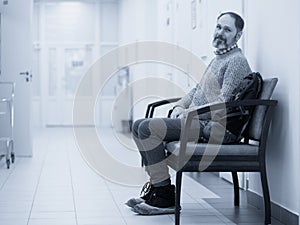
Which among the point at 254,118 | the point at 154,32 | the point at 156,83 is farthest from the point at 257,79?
the point at 154,32

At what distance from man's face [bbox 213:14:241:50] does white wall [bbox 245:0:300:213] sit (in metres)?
0.19

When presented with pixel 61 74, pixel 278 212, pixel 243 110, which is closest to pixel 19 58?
pixel 243 110

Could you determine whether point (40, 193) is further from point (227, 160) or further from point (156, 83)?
point (156, 83)

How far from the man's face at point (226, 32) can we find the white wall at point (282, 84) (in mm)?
194

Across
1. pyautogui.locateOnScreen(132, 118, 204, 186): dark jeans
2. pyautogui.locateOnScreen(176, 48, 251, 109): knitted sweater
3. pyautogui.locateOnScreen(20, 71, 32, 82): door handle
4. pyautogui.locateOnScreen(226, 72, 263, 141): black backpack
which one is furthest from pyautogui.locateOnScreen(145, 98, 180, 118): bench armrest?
pyautogui.locateOnScreen(20, 71, 32, 82): door handle

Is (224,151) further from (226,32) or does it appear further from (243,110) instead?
(226,32)

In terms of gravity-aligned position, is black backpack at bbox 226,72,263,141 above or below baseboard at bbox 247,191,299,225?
above

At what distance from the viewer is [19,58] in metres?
6.72

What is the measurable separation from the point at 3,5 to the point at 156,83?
269 cm

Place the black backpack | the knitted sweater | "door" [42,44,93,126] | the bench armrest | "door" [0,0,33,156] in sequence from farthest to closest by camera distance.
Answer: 1. "door" [42,44,93,126]
2. "door" [0,0,33,156]
3. the bench armrest
4. the knitted sweater
5. the black backpack

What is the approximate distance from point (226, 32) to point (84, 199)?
155 centimetres

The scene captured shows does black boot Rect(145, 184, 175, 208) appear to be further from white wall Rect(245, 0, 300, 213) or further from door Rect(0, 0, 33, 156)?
door Rect(0, 0, 33, 156)

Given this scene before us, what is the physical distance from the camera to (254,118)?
342 cm

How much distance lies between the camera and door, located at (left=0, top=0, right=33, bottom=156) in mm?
6688
